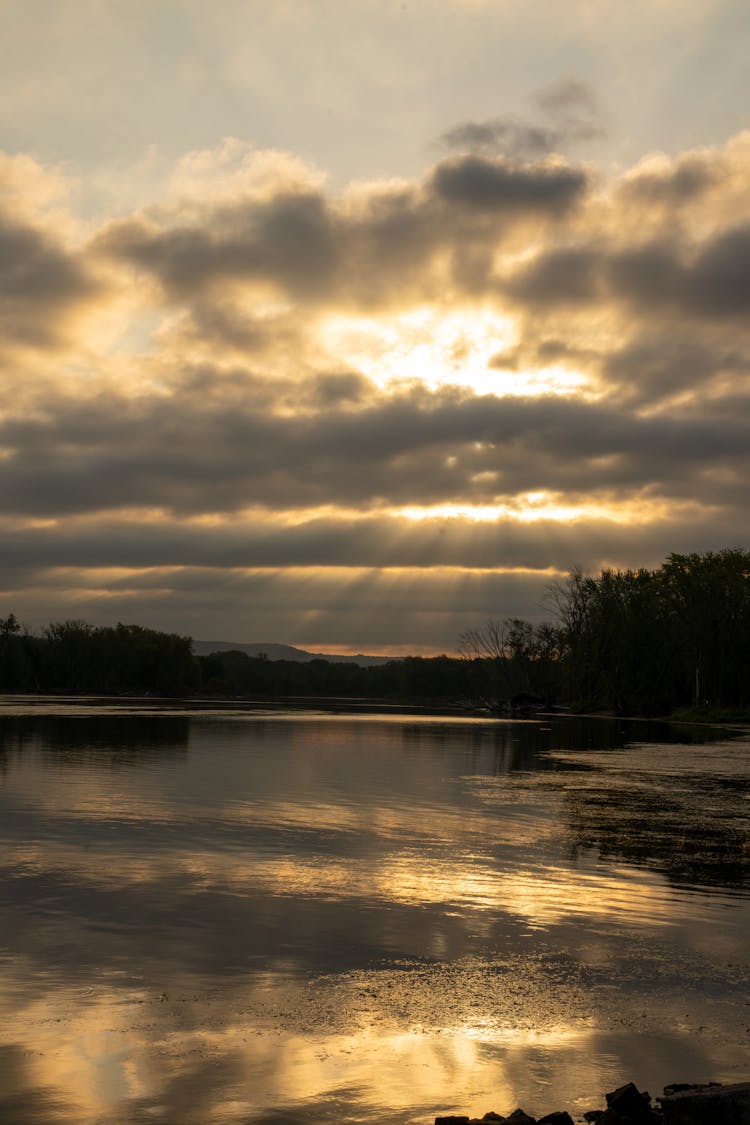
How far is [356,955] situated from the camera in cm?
1427

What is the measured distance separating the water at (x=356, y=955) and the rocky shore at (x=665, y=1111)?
0.64 m

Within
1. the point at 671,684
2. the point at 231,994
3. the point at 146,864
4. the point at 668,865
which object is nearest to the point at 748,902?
the point at 668,865

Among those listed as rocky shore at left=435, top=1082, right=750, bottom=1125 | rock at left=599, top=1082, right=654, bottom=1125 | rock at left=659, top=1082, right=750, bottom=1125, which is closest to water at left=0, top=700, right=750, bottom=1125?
rocky shore at left=435, top=1082, right=750, bottom=1125

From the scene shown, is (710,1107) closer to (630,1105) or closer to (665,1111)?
(665,1111)

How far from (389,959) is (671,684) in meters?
126

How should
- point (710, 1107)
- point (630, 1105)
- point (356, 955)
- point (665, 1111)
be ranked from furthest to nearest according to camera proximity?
1. point (356, 955)
2. point (630, 1105)
3. point (665, 1111)
4. point (710, 1107)

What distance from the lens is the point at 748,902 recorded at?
720 inches

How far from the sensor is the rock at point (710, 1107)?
7.92 metres

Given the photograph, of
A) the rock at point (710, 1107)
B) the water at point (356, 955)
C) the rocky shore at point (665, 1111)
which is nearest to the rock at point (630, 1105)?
the rocky shore at point (665, 1111)

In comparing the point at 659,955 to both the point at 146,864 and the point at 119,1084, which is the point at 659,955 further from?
the point at 146,864

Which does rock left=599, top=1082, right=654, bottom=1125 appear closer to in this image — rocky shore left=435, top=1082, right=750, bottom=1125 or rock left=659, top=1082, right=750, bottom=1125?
rocky shore left=435, top=1082, right=750, bottom=1125

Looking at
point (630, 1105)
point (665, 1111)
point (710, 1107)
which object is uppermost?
point (710, 1107)

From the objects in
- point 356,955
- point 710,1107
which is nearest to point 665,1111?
point 710,1107

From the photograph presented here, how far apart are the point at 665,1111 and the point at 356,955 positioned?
266 inches
